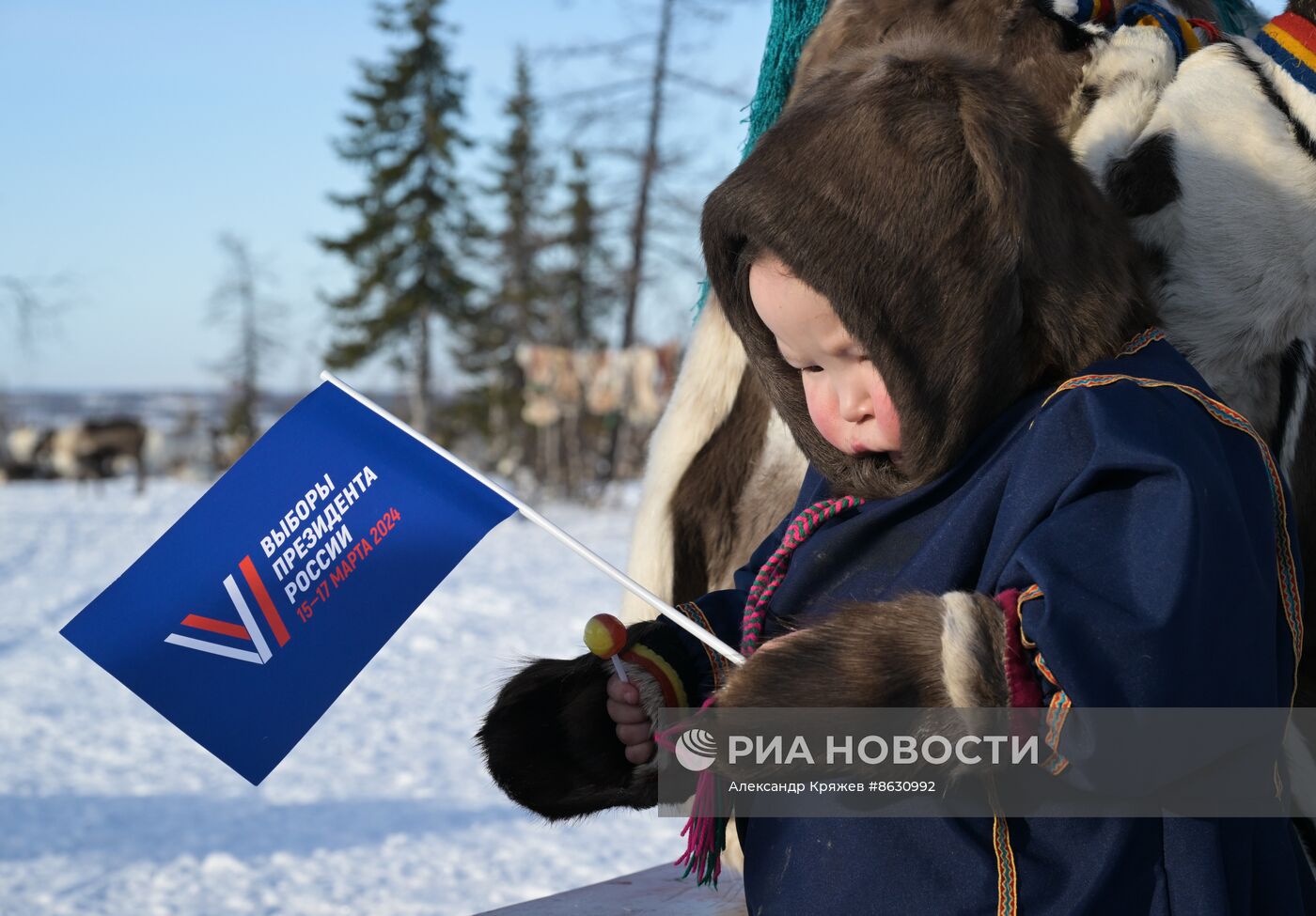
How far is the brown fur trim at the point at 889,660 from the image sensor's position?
1117 mm

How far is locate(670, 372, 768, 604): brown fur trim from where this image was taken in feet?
7.62

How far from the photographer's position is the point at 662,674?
1576 mm

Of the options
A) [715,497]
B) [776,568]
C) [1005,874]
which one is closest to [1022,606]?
[1005,874]

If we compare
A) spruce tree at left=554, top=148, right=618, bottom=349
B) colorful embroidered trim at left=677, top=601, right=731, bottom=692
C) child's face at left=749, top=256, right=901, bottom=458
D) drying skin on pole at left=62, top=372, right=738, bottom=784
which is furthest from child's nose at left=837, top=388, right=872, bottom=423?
spruce tree at left=554, top=148, right=618, bottom=349

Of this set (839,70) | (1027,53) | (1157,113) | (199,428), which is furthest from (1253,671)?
(199,428)

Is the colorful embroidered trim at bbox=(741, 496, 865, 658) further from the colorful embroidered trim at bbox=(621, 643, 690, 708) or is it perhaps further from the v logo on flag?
the v logo on flag

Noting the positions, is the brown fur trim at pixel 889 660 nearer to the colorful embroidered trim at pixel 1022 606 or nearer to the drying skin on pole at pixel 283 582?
the colorful embroidered trim at pixel 1022 606

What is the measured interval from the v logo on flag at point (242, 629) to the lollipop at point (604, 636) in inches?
19.8

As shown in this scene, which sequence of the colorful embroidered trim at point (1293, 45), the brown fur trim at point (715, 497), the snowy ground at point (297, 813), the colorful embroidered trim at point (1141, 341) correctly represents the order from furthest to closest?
the snowy ground at point (297, 813)
the brown fur trim at point (715, 497)
the colorful embroidered trim at point (1293, 45)
the colorful embroidered trim at point (1141, 341)

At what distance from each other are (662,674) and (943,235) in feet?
2.26

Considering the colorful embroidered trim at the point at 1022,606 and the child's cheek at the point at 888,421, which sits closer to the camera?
the colorful embroidered trim at the point at 1022,606

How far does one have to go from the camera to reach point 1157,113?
68.0 inches

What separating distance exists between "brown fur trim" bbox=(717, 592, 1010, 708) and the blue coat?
0.16ft

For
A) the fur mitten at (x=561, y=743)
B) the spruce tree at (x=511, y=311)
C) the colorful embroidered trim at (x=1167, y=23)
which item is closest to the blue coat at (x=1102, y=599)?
the fur mitten at (x=561, y=743)
